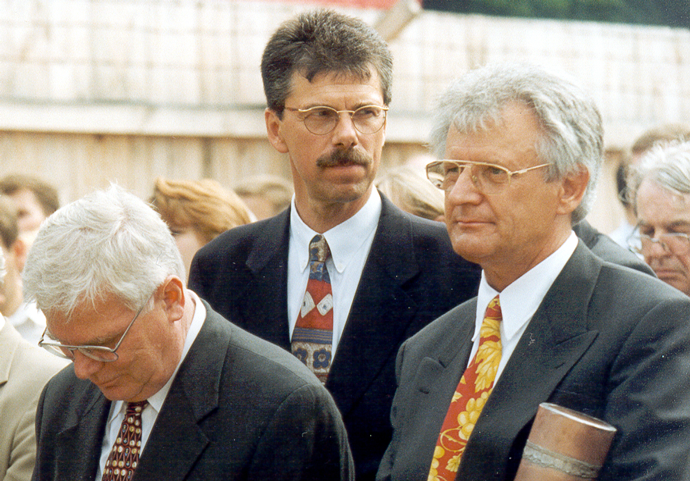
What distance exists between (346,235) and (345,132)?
14.7 inches

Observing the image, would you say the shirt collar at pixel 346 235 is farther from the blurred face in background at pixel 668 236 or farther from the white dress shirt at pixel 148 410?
the blurred face in background at pixel 668 236

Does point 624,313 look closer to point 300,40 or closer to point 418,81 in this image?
point 300,40

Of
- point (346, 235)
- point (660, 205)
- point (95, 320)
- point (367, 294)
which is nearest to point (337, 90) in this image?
point (346, 235)

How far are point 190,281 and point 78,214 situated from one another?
97 centimetres

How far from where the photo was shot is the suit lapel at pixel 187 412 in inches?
87.3

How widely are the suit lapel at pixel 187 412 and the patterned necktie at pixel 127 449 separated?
0.33 feet

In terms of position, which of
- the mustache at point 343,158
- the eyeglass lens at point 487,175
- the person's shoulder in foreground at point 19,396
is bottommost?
the person's shoulder in foreground at point 19,396

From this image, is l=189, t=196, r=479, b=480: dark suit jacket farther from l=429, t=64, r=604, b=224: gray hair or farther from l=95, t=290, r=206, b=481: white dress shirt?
l=429, t=64, r=604, b=224: gray hair

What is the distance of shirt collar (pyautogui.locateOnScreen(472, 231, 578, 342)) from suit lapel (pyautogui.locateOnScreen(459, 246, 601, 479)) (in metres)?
0.04

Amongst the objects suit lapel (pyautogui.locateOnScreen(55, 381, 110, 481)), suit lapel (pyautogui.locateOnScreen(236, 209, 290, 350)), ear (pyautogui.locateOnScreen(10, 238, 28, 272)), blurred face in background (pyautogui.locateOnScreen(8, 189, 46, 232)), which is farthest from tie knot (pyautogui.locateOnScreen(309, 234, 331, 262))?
blurred face in background (pyautogui.locateOnScreen(8, 189, 46, 232))

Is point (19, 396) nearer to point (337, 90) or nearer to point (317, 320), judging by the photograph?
point (317, 320)

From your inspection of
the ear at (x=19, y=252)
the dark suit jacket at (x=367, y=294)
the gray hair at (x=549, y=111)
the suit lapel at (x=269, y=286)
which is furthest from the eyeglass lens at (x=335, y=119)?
the ear at (x=19, y=252)

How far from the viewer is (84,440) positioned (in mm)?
2441

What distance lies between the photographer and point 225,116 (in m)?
7.37
